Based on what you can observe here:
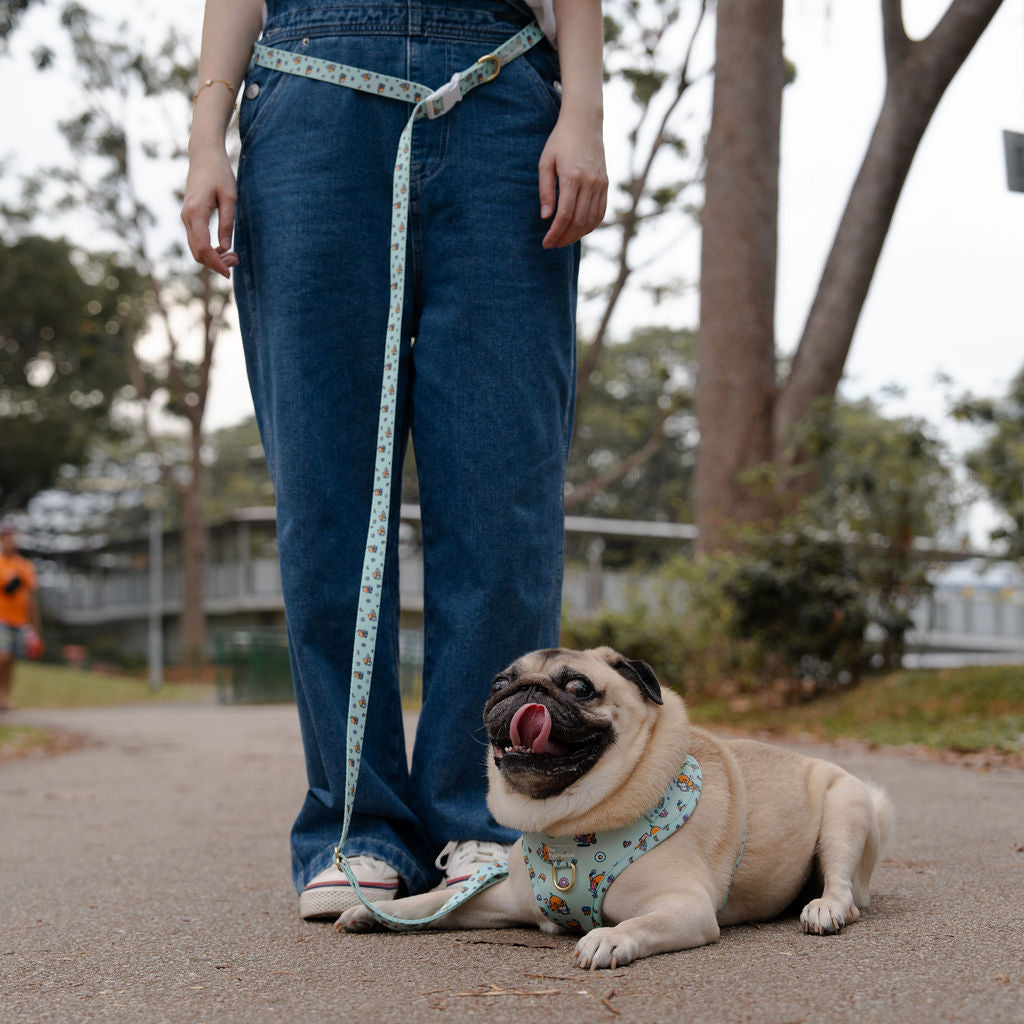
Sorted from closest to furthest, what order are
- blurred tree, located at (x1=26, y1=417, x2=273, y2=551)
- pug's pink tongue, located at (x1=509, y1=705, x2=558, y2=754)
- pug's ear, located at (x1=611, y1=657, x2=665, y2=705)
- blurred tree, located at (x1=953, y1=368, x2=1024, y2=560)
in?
1. pug's pink tongue, located at (x1=509, y1=705, x2=558, y2=754)
2. pug's ear, located at (x1=611, y1=657, x2=665, y2=705)
3. blurred tree, located at (x1=953, y1=368, x2=1024, y2=560)
4. blurred tree, located at (x1=26, y1=417, x2=273, y2=551)

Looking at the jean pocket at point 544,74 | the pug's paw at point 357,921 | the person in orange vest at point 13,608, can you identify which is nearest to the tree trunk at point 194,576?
the person in orange vest at point 13,608

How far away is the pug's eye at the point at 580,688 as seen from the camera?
7.08 ft

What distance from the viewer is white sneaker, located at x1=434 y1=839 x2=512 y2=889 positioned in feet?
7.92

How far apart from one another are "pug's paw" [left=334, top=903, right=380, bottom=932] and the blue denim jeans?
0.20 m

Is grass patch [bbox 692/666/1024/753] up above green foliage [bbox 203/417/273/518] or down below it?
below

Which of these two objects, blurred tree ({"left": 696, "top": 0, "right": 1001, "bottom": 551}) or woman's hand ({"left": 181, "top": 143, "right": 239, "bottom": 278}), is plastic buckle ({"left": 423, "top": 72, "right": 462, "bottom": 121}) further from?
blurred tree ({"left": 696, "top": 0, "right": 1001, "bottom": 551})

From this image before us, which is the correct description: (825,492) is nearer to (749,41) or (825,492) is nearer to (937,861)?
(749,41)

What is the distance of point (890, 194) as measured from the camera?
31.7 ft

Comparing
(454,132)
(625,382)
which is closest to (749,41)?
(454,132)

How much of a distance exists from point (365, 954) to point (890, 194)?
913 cm

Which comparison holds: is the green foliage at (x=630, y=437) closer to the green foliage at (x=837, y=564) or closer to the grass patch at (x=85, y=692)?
the grass patch at (x=85, y=692)

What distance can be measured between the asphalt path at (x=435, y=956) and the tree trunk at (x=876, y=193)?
6.73m

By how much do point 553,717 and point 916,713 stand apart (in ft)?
22.5

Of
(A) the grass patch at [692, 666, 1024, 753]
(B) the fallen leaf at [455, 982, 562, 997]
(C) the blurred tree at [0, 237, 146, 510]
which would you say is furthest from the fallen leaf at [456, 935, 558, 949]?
(C) the blurred tree at [0, 237, 146, 510]
